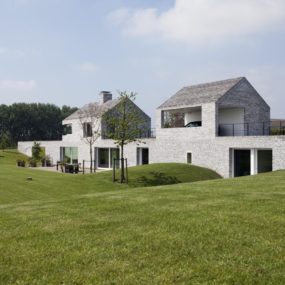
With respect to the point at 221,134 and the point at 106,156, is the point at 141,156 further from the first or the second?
the point at 221,134

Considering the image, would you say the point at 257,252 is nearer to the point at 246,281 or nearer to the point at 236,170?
the point at 246,281

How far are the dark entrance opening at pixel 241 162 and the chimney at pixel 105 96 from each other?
25562mm

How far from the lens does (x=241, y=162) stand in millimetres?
27859

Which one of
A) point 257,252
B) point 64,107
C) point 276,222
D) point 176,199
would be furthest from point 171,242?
point 64,107

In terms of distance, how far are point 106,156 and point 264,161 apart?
20468 mm

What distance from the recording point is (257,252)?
20.2ft

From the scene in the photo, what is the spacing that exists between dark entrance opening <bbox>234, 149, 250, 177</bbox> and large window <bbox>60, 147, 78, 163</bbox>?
81.9ft

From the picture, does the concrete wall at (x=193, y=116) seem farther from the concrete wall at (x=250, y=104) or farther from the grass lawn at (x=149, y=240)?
the grass lawn at (x=149, y=240)

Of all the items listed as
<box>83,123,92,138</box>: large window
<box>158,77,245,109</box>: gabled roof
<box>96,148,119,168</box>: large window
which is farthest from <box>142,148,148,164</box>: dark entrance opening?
<box>83,123,92,138</box>: large window

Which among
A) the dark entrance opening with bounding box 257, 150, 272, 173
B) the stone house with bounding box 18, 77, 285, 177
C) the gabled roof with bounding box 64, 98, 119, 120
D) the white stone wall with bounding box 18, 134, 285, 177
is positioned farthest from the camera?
the gabled roof with bounding box 64, 98, 119, 120

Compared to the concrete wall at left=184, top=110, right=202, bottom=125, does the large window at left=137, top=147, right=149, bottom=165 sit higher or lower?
lower

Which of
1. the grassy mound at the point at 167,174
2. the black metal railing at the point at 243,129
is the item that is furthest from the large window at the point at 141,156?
the black metal railing at the point at 243,129

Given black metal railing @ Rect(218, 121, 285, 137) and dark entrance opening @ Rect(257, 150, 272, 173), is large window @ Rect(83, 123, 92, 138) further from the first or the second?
dark entrance opening @ Rect(257, 150, 272, 173)

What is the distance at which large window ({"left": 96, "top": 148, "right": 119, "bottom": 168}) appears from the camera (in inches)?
1637
